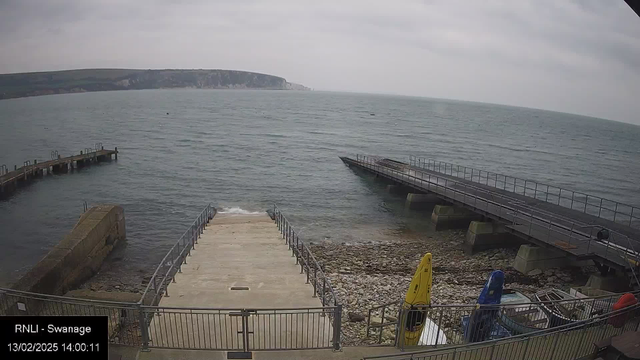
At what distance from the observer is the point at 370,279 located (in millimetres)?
18297

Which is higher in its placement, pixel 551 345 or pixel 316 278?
pixel 551 345

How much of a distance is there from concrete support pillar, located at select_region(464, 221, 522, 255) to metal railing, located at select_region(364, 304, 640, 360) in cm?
1469

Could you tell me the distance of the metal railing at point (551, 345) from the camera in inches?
300

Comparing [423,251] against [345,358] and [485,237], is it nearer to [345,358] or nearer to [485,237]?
[485,237]

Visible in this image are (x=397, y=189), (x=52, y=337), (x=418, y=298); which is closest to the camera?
(x=52, y=337)

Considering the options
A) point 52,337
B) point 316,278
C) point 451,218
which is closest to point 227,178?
point 451,218

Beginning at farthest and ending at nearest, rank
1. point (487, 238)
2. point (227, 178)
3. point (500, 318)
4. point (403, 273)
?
point (227, 178), point (487, 238), point (403, 273), point (500, 318)

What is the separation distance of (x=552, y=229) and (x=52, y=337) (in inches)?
840

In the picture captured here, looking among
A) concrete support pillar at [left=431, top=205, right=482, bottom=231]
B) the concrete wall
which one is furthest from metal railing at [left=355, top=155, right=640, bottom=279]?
the concrete wall

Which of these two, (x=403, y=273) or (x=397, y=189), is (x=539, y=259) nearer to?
(x=403, y=273)

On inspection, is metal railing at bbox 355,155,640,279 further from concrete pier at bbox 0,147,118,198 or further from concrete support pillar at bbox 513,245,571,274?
concrete pier at bbox 0,147,118,198

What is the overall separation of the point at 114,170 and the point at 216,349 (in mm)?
45278

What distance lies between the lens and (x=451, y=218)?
28266 millimetres

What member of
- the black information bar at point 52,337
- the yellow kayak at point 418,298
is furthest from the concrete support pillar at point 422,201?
the black information bar at point 52,337
